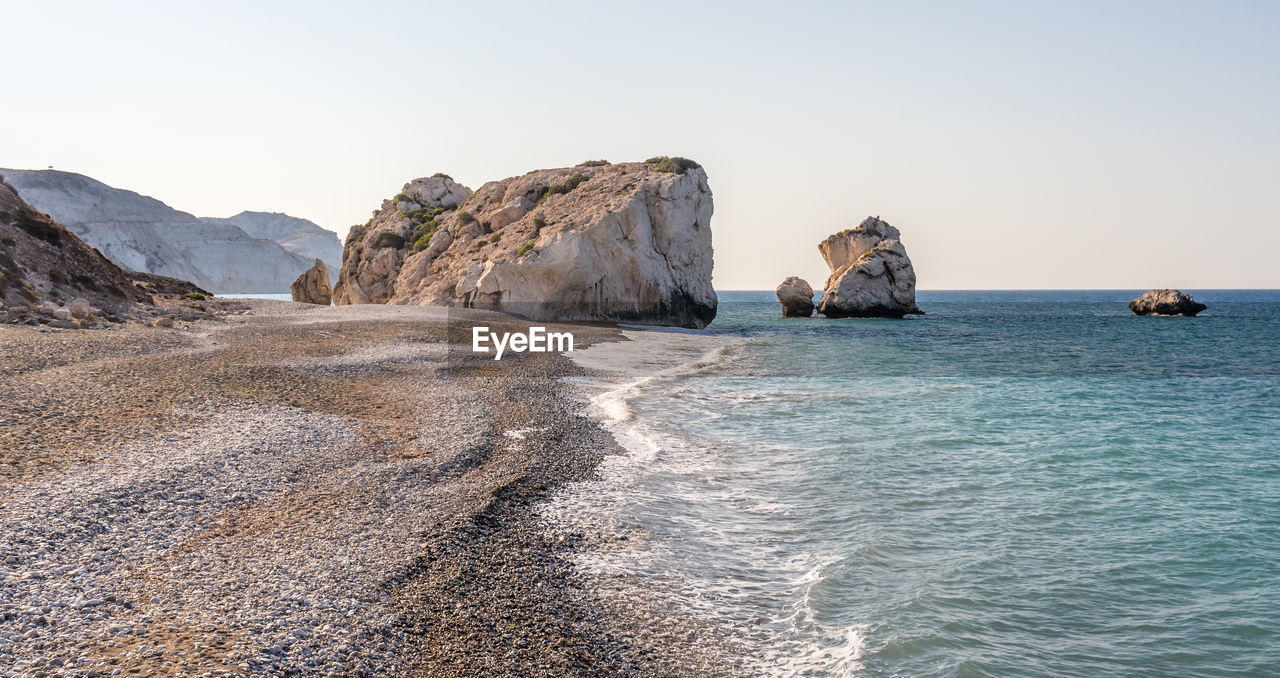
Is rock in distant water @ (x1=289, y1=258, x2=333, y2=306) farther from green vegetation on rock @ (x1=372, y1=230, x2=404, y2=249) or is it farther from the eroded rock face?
green vegetation on rock @ (x1=372, y1=230, x2=404, y2=249)

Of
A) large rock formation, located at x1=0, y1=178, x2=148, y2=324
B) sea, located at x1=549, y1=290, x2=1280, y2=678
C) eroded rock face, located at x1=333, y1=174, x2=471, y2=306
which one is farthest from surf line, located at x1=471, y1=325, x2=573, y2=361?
eroded rock face, located at x1=333, y1=174, x2=471, y2=306

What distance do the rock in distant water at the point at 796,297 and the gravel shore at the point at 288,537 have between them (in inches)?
2518

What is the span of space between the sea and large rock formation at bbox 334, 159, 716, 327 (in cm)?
2230

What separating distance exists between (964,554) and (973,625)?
84.5 inches

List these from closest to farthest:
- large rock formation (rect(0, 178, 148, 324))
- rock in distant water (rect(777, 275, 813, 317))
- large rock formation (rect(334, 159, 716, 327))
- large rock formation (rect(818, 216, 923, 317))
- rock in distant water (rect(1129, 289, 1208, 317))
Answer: large rock formation (rect(0, 178, 148, 324)) < large rock formation (rect(334, 159, 716, 327)) < large rock formation (rect(818, 216, 923, 317)) < rock in distant water (rect(777, 275, 813, 317)) < rock in distant water (rect(1129, 289, 1208, 317))

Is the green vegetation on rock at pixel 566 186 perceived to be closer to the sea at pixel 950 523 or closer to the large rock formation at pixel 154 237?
the sea at pixel 950 523

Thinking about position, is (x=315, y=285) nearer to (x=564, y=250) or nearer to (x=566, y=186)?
(x=566, y=186)

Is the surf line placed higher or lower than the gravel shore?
higher

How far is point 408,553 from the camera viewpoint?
8.16m

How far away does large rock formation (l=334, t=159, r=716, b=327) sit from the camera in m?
45.3

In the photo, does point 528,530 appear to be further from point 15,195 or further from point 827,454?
point 15,195

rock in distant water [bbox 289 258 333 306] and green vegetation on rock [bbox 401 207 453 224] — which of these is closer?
green vegetation on rock [bbox 401 207 453 224]

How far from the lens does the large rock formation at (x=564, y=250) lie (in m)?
45.3

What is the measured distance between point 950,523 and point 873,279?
64913 mm
